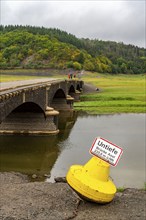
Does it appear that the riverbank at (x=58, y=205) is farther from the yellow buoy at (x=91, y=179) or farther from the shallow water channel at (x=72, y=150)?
the shallow water channel at (x=72, y=150)

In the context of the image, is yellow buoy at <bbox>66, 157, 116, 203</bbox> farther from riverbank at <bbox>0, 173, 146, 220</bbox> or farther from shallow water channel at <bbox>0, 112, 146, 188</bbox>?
shallow water channel at <bbox>0, 112, 146, 188</bbox>

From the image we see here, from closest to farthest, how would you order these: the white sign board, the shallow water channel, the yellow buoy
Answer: the white sign board < the yellow buoy < the shallow water channel

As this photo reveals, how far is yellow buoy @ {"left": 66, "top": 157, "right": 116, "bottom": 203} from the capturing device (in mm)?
7508

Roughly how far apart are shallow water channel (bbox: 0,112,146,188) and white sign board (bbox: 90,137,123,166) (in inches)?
338

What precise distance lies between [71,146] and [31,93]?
451 cm

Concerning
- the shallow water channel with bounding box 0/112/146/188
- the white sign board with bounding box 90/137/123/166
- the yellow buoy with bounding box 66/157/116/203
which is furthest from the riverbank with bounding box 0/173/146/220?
the shallow water channel with bounding box 0/112/146/188

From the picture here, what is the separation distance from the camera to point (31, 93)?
2420cm

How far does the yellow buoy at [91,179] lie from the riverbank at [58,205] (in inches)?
56.3

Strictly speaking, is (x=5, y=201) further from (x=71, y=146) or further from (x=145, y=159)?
(x=71, y=146)

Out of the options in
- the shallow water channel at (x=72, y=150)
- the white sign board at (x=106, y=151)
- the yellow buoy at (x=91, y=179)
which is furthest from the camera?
the shallow water channel at (x=72, y=150)

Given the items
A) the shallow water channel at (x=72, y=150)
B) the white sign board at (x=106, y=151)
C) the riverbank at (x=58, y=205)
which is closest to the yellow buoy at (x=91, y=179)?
the white sign board at (x=106, y=151)

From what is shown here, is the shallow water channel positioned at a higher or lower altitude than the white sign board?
lower

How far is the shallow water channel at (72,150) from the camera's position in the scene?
17.6 meters

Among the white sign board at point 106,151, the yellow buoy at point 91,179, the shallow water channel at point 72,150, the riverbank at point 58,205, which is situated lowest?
the shallow water channel at point 72,150
